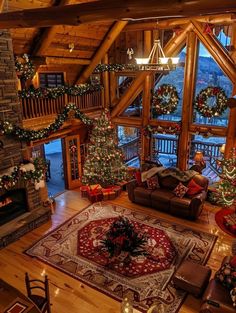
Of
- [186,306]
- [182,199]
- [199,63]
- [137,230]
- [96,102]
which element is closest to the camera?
[186,306]

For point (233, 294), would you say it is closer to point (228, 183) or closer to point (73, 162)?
point (228, 183)

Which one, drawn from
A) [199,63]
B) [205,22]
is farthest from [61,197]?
[205,22]

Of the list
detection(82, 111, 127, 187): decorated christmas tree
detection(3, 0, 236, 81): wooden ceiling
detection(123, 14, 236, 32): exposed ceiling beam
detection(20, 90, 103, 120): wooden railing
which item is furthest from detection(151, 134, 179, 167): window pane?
detection(3, 0, 236, 81): wooden ceiling

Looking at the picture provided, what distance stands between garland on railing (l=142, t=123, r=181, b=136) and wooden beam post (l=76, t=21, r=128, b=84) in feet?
9.23

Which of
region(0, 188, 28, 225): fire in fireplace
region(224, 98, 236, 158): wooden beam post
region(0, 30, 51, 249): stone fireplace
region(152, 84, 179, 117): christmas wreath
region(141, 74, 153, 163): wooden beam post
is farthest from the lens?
region(141, 74, 153, 163): wooden beam post

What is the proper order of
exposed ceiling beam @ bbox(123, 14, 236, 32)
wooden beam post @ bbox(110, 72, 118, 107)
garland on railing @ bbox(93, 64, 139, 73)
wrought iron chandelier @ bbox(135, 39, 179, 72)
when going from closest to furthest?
wrought iron chandelier @ bbox(135, 39, 179, 72) → exposed ceiling beam @ bbox(123, 14, 236, 32) → garland on railing @ bbox(93, 64, 139, 73) → wooden beam post @ bbox(110, 72, 118, 107)

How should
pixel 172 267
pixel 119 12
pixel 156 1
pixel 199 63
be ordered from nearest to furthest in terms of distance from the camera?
1. pixel 156 1
2. pixel 119 12
3. pixel 172 267
4. pixel 199 63

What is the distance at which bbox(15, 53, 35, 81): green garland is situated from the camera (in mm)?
6770

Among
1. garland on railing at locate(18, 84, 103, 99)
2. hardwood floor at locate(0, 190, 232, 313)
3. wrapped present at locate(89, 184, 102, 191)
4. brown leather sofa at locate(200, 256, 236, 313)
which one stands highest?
garland on railing at locate(18, 84, 103, 99)

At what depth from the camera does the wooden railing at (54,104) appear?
298 inches

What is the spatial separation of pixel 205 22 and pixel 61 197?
7140 millimetres

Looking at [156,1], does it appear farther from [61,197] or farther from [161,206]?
[61,197]

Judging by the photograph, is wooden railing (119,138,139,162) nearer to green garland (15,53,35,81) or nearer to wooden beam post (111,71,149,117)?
wooden beam post (111,71,149,117)

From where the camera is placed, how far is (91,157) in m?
8.96
